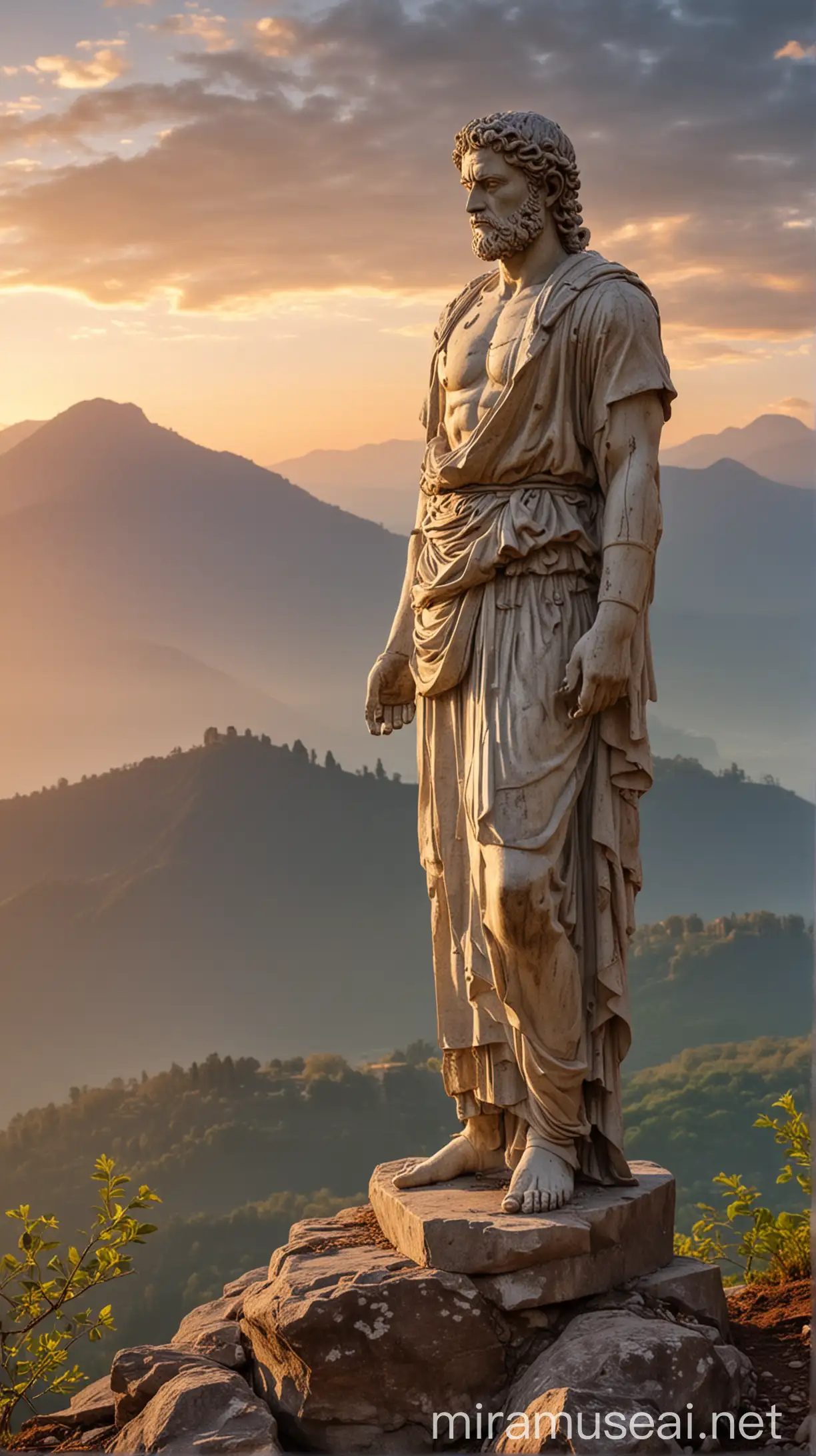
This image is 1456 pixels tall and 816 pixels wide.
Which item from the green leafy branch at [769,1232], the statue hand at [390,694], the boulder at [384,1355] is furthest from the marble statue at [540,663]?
the green leafy branch at [769,1232]

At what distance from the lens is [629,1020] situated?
5.67 m

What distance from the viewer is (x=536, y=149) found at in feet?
18.2

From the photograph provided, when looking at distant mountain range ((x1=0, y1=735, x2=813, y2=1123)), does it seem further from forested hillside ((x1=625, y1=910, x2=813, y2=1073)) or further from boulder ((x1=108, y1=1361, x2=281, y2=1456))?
boulder ((x1=108, y1=1361, x2=281, y2=1456))

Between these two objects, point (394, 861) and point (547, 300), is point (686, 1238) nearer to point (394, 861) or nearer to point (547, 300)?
point (547, 300)

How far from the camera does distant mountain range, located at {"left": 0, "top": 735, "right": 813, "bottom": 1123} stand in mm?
16938

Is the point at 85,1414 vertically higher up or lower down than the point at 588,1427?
lower down

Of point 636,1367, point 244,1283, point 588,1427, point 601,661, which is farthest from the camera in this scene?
point 244,1283

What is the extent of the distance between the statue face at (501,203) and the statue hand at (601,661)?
1.15m

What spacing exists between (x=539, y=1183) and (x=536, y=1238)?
0.23m

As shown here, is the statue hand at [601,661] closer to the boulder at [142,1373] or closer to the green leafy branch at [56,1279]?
the boulder at [142,1373]

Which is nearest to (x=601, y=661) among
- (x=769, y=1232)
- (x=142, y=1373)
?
(x=142, y=1373)

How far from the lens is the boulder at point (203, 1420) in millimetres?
5062

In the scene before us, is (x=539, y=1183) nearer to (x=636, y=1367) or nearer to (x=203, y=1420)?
(x=636, y=1367)

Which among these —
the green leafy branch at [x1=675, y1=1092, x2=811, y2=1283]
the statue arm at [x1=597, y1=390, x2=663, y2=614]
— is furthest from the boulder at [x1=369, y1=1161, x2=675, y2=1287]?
the statue arm at [x1=597, y1=390, x2=663, y2=614]
